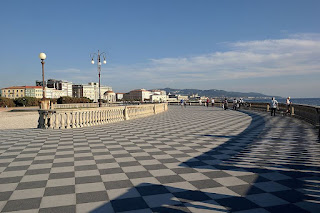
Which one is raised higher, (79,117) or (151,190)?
(79,117)

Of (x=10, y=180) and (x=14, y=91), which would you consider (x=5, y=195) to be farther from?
(x=14, y=91)

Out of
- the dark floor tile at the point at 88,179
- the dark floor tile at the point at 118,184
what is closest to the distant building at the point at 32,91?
the dark floor tile at the point at 88,179

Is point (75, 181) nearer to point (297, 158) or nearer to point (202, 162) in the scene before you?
point (202, 162)

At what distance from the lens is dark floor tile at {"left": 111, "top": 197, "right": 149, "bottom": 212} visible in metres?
4.04

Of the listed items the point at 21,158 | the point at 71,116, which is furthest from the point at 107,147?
the point at 71,116

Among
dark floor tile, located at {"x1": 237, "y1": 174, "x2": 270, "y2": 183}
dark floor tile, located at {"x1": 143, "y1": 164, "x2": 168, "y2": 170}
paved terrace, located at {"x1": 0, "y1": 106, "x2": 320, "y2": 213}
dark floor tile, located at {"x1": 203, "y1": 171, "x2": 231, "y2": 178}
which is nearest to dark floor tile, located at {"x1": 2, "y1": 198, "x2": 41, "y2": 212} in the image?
paved terrace, located at {"x1": 0, "y1": 106, "x2": 320, "y2": 213}

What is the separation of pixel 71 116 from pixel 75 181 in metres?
10.2

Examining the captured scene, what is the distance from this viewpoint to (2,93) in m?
162

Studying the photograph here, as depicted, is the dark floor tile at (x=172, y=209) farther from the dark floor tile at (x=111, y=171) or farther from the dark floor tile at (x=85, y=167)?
the dark floor tile at (x=85, y=167)

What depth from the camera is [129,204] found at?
420 cm

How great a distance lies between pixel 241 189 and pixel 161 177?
1734mm

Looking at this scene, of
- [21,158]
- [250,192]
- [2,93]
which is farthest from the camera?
[2,93]

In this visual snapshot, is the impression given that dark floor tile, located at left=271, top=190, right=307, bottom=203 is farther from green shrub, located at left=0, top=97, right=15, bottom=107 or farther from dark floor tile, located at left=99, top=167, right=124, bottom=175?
green shrub, located at left=0, top=97, right=15, bottom=107

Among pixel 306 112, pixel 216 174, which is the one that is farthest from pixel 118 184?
pixel 306 112
